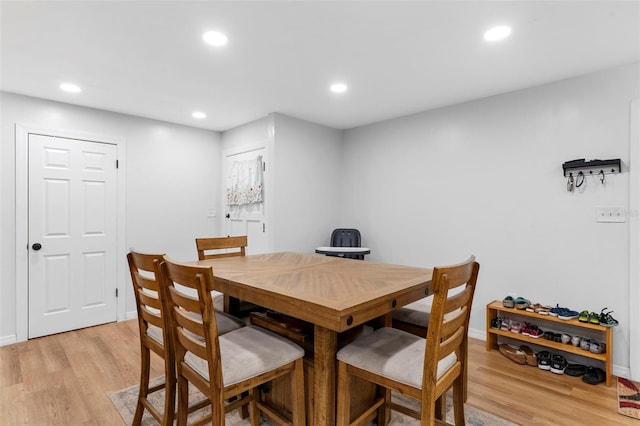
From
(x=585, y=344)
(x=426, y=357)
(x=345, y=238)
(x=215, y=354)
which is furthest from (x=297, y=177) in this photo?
(x=585, y=344)

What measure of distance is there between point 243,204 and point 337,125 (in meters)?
1.61

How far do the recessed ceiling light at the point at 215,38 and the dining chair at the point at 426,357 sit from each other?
1.95m

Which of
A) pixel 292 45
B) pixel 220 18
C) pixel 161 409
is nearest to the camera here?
pixel 220 18

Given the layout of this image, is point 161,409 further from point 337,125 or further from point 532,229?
point 337,125

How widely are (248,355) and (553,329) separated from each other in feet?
9.00

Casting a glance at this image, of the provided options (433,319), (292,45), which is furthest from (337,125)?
(433,319)

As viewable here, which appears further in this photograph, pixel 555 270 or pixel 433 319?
pixel 555 270

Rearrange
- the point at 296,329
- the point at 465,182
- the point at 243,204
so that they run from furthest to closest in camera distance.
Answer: the point at 243,204 < the point at 465,182 < the point at 296,329

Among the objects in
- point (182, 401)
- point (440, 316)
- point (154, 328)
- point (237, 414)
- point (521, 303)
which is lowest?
point (237, 414)

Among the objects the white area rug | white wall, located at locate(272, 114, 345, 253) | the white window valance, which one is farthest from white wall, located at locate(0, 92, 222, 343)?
the white area rug

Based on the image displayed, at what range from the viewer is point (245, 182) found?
13.8 ft

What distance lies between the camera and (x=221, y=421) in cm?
133

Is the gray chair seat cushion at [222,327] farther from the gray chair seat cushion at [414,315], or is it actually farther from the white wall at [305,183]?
the white wall at [305,183]

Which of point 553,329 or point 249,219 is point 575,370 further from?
point 249,219
